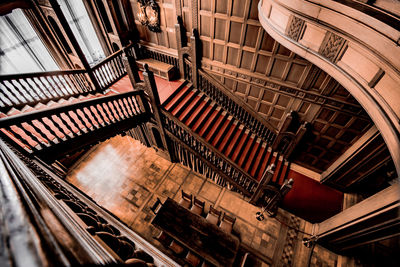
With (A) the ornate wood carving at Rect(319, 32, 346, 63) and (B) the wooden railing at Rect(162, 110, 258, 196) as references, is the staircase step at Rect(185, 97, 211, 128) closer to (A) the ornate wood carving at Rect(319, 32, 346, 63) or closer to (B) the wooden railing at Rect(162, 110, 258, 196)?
(B) the wooden railing at Rect(162, 110, 258, 196)

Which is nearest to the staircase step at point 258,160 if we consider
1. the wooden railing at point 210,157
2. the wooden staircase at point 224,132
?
the wooden staircase at point 224,132

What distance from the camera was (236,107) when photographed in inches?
255

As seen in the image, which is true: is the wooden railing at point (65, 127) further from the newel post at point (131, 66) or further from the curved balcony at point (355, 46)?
the curved balcony at point (355, 46)

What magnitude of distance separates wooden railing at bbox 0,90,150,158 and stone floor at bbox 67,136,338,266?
2250 millimetres

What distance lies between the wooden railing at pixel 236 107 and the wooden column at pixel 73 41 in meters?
3.68

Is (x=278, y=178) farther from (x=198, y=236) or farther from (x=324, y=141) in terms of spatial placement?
(x=198, y=236)

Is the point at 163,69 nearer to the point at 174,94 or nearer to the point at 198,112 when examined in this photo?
the point at 174,94

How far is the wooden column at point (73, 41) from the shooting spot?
4725 mm

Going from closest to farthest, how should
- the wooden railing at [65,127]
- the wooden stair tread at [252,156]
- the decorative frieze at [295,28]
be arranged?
1. the decorative frieze at [295,28]
2. the wooden railing at [65,127]
3. the wooden stair tread at [252,156]

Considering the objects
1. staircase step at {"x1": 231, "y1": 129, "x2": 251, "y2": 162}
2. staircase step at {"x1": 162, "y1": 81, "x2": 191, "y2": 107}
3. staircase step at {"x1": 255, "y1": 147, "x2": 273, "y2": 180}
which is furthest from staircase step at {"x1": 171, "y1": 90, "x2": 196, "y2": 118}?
staircase step at {"x1": 255, "y1": 147, "x2": 273, "y2": 180}

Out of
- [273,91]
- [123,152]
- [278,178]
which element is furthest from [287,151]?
[123,152]

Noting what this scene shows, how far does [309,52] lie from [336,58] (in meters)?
0.46

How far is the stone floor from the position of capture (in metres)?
4.98

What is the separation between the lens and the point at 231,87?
618 centimetres
